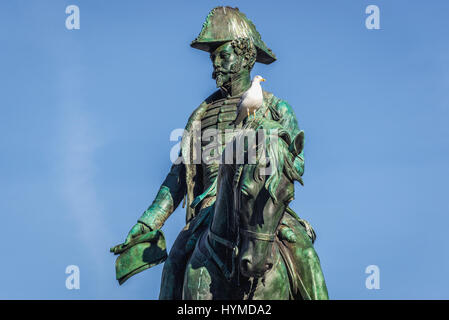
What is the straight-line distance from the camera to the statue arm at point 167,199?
17734mm

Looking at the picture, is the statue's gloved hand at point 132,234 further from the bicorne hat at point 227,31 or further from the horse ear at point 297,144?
the horse ear at point 297,144

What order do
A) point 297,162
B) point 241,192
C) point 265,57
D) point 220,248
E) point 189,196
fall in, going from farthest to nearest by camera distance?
point 265,57
point 189,196
point 297,162
point 220,248
point 241,192

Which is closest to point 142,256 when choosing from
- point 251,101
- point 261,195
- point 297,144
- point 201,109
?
point 201,109

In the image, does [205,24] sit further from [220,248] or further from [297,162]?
[220,248]

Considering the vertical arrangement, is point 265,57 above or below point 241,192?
above

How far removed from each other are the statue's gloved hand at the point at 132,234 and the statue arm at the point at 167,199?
0.09 metres

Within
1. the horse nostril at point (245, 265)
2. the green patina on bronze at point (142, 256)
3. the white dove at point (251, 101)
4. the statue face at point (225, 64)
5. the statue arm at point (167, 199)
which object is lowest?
the green patina on bronze at point (142, 256)

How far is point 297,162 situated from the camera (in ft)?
54.4

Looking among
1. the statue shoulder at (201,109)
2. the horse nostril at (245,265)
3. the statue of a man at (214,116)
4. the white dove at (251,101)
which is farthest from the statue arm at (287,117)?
the horse nostril at (245,265)

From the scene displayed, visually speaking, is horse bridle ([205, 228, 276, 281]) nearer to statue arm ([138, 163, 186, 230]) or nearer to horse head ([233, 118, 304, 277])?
horse head ([233, 118, 304, 277])

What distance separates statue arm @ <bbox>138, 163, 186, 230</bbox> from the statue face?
1644 mm
